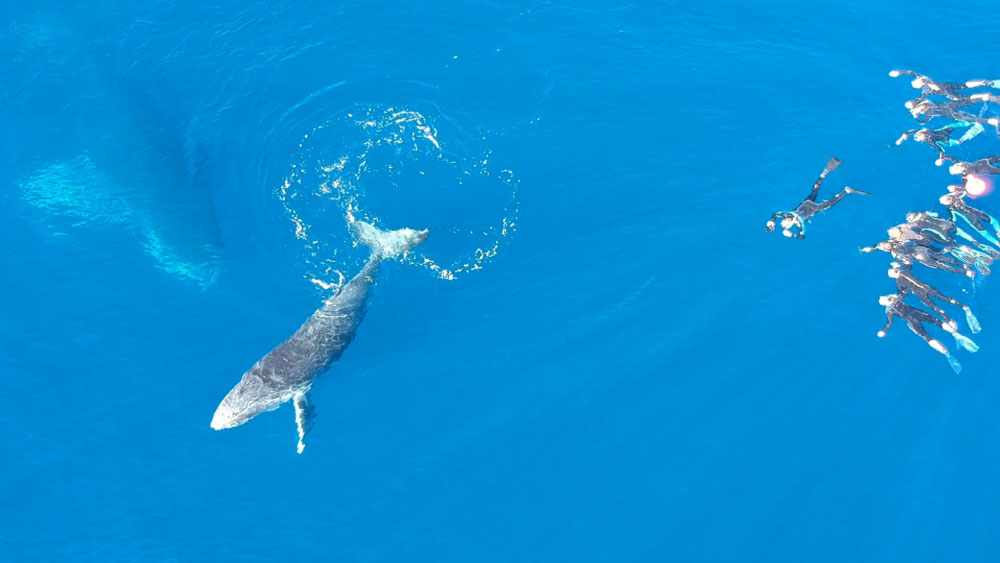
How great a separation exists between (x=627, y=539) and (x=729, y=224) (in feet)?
48.3

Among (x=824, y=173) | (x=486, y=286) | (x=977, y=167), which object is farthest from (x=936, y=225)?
(x=486, y=286)

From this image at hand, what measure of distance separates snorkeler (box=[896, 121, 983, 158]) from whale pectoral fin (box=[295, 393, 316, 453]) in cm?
2982

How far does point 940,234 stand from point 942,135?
5.26 m

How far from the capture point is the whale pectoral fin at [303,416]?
1069 inches

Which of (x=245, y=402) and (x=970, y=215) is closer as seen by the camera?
(x=245, y=402)

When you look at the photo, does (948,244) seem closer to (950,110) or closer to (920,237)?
(920,237)

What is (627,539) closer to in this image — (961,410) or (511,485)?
(511,485)

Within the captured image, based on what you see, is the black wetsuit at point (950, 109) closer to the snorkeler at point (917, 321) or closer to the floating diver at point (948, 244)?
the floating diver at point (948, 244)

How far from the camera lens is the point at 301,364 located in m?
27.4

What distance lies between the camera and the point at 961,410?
28359mm

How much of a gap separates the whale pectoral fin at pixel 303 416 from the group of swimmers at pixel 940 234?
21.6m

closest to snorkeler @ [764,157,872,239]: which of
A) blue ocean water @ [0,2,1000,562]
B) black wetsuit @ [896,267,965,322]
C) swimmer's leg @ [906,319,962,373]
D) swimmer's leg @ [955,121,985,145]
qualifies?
blue ocean water @ [0,2,1000,562]

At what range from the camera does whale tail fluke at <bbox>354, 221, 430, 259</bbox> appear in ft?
97.1

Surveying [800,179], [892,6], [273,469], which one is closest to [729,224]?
[800,179]
